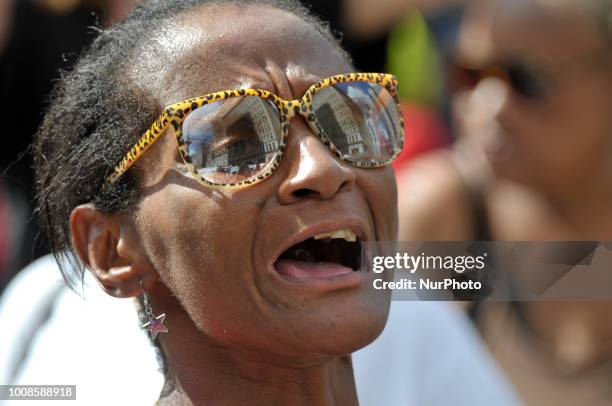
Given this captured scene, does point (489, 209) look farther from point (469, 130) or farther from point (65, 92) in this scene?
point (65, 92)

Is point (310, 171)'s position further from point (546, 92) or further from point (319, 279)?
point (546, 92)

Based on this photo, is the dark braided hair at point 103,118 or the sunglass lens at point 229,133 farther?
the dark braided hair at point 103,118

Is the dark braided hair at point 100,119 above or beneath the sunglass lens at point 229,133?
above

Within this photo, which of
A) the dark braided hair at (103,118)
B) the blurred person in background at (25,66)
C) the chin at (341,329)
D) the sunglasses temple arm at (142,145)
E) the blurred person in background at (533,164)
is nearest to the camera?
the chin at (341,329)

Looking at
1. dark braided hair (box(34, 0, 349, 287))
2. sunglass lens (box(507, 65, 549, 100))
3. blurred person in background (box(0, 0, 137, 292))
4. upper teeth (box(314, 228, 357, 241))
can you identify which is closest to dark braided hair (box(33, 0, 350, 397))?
dark braided hair (box(34, 0, 349, 287))

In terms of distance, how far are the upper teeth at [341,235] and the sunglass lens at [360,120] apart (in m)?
0.15

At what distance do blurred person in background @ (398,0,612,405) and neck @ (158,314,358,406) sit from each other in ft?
4.71

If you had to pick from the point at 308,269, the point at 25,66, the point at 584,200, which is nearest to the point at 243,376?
the point at 308,269

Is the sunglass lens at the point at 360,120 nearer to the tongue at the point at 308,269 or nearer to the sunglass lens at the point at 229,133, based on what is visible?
the sunglass lens at the point at 229,133

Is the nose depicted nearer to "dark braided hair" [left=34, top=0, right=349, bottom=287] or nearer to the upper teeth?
the upper teeth

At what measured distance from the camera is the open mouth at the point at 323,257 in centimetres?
203

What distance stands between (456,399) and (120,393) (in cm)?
90

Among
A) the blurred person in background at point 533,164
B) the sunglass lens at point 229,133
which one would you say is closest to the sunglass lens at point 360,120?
the sunglass lens at point 229,133

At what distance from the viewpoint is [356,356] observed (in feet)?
9.27
